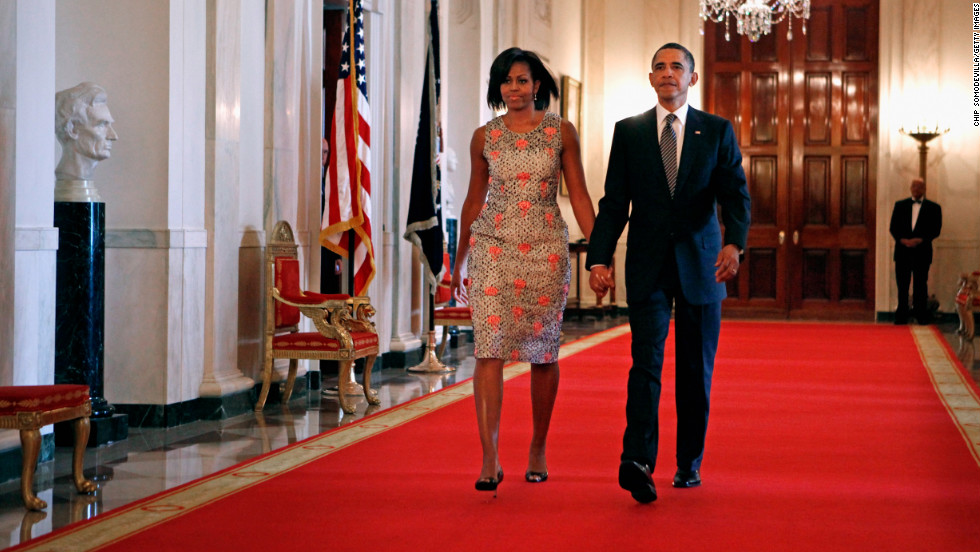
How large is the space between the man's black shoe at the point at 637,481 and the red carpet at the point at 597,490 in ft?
0.13

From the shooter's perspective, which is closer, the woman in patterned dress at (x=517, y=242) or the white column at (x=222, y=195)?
the woman in patterned dress at (x=517, y=242)

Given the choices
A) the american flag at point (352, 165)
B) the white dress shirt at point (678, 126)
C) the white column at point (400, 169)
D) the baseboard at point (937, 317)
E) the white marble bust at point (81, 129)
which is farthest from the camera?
the baseboard at point (937, 317)

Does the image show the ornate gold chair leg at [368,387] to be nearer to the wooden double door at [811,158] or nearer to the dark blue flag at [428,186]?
the dark blue flag at [428,186]

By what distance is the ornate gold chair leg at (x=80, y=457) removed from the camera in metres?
4.25

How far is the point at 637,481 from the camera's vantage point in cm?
382

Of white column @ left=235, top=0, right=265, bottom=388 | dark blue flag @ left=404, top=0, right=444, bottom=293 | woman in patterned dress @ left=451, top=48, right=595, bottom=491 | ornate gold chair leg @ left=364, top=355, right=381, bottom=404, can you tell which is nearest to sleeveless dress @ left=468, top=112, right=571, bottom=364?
woman in patterned dress @ left=451, top=48, right=595, bottom=491

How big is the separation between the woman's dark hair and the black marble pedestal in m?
2.36

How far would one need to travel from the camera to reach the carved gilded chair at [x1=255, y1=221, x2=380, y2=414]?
660 cm

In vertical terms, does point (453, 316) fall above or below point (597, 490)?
above

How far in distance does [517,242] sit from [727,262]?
731 millimetres

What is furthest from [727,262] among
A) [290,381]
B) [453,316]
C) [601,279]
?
[453,316]

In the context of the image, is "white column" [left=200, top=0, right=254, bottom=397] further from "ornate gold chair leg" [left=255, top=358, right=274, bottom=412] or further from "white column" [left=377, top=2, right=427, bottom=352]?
"white column" [left=377, top=2, right=427, bottom=352]

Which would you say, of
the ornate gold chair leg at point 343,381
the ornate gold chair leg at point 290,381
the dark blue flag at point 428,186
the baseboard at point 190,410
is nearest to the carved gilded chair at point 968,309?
the dark blue flag at point 428,186

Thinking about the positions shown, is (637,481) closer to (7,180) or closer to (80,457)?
(80,457)
